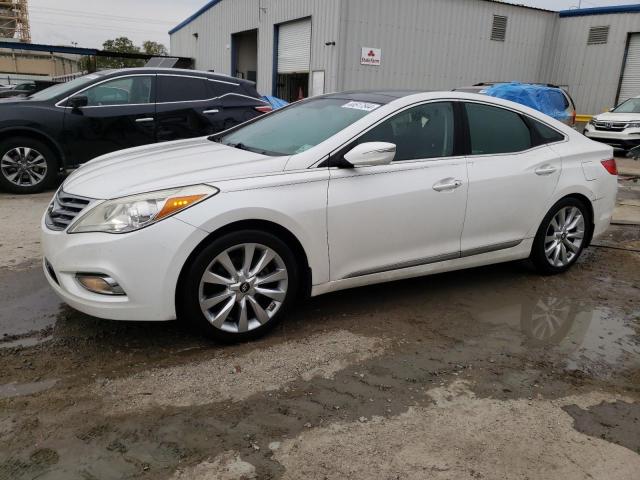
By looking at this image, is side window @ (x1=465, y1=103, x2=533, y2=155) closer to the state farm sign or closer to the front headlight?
the front headlight

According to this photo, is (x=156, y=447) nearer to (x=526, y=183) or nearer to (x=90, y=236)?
(x=90, y=236)

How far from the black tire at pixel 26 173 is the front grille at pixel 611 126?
46.2ft

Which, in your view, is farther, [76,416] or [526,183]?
[526,183]

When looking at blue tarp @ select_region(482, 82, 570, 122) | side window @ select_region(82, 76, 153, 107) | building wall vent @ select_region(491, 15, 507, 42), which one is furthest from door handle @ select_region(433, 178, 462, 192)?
building wall vent @ select_region(491, 15, 507, 42)

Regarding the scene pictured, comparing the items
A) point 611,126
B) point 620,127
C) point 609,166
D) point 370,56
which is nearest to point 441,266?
point 609,166

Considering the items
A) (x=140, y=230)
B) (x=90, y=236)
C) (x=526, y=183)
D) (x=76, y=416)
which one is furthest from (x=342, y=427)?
(x=526, y=183)

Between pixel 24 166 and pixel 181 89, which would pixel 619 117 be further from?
pixel 24 166

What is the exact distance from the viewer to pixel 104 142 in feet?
24.2

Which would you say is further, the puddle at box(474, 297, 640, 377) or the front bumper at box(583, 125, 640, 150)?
the front bumper at box(583, 125, 640, 150)

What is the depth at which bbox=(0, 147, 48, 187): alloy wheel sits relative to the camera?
7.12m

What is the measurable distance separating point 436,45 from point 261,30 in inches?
289

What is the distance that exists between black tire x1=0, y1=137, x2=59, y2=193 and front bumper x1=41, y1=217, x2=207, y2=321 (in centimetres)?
468

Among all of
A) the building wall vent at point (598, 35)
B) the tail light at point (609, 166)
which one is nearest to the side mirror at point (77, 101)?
the tail light at point (609, 166)

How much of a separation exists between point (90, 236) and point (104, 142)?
4.76 metres
